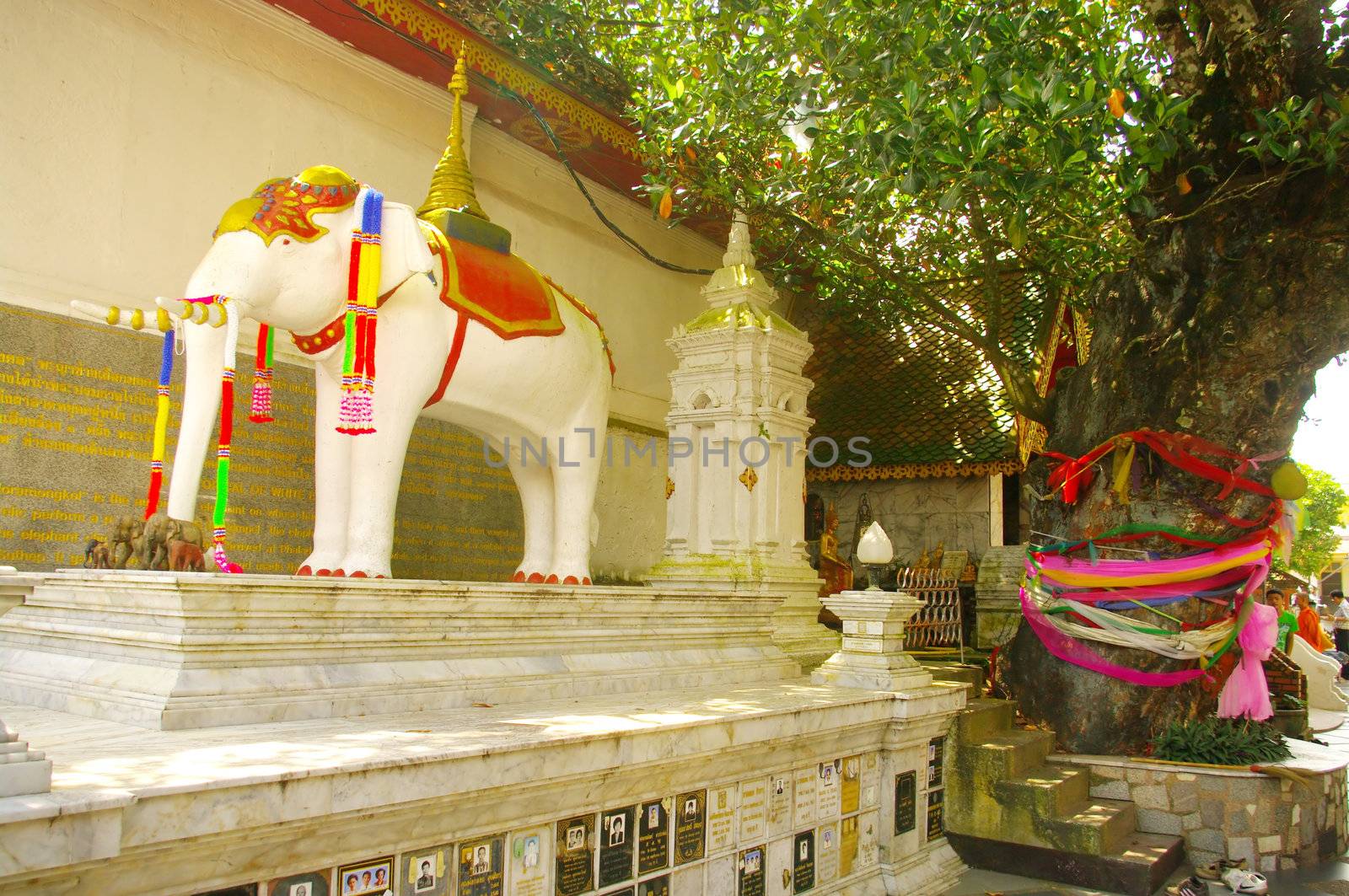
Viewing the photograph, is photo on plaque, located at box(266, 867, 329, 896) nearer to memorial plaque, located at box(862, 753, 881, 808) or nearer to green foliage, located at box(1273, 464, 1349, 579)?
memorial plaque, located at box(862, 753, 881, 808)

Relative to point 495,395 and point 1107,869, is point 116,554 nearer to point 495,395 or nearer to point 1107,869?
point 495,395

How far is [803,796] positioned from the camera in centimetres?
481

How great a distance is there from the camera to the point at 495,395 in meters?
5.54

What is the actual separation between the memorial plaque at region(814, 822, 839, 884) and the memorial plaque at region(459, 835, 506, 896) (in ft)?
6.73

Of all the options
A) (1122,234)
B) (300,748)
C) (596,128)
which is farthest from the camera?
(1122,234)

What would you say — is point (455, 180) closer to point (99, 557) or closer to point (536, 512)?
point (536, 512)

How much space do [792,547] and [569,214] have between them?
362 centimetres

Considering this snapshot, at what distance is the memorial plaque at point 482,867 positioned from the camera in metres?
3.24

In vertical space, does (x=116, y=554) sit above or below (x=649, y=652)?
above

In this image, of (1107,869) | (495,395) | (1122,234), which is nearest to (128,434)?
(495,395)

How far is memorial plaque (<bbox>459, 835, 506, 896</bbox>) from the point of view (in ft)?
10.6

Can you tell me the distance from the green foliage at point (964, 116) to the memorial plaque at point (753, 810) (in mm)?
3043

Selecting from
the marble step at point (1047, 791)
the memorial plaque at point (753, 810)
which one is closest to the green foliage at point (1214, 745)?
the marble step at point (1047, 791)

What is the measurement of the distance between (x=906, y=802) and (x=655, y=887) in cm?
223
